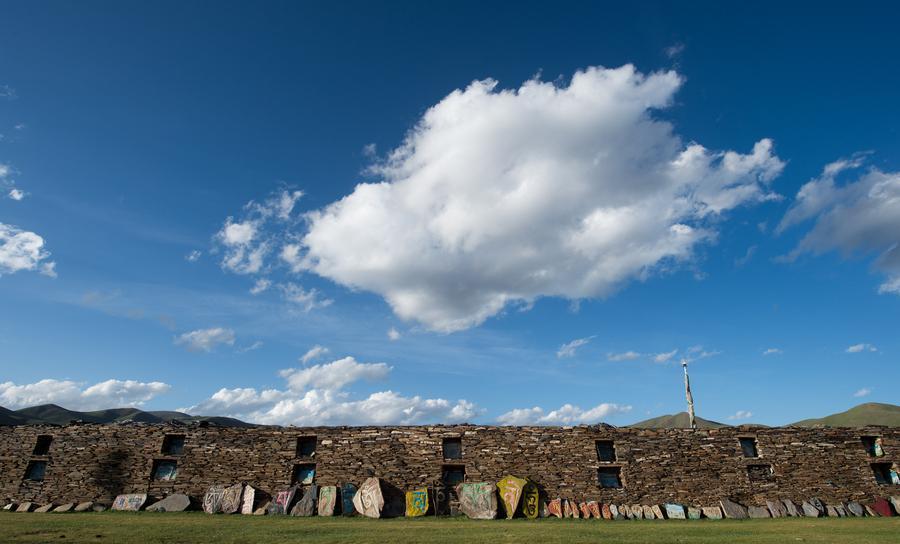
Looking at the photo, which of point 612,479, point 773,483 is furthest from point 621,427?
point 773,483

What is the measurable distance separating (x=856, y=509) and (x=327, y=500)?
27.8m

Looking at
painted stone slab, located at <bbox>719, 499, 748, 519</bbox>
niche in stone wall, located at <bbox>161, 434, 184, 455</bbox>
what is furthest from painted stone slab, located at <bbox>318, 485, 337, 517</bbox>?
painted stone slab, located at <bbox>719, 499, 748, 519</bbox>

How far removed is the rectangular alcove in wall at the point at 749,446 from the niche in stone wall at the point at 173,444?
106 feet

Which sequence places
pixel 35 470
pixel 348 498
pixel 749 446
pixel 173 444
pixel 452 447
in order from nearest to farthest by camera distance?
pixel 348 498 → pixel 452 447 → pixel 749 446 → pixel 35 470 → pixel 173 444

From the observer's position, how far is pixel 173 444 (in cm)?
2852

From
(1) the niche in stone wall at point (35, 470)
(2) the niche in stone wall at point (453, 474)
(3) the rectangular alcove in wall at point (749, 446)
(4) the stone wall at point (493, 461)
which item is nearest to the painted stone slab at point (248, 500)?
(4) the stone wall at point (493, 461)

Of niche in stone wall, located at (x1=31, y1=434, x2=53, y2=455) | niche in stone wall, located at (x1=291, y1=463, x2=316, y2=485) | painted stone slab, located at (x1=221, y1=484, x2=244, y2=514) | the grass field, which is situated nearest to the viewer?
the grass field

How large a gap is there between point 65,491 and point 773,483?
1545 inches

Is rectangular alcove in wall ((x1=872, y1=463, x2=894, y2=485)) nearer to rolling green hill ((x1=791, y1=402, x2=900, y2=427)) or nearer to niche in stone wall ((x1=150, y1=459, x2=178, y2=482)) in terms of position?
niche in stone wall ((x1=150, y1=459, x2=178, y2=482))

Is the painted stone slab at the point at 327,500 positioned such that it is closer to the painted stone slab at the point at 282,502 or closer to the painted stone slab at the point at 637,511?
the painted stone slab at the point at 282,502

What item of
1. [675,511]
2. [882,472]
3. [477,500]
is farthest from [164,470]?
[882,472]

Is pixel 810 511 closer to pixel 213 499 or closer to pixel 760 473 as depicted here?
pixel 760 473

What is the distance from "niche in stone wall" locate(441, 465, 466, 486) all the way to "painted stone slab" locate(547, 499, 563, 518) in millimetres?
4656

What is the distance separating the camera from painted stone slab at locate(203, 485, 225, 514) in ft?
82.3
